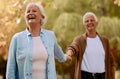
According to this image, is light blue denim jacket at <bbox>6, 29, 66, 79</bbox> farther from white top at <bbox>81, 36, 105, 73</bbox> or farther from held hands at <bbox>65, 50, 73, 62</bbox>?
white top at <bbox>81, 36, 105, 73</bbox>

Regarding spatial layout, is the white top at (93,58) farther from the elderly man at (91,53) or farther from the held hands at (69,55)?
the held hands at (69,55)

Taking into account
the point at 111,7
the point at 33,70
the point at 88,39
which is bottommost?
the point at 33,70

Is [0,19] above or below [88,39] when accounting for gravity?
above

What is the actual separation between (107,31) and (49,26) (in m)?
1.83

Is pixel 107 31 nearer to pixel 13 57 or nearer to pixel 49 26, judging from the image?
pixel 49 26

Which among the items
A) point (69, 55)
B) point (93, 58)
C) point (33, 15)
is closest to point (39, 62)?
point (33, 15)

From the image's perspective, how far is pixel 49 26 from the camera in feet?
38.8

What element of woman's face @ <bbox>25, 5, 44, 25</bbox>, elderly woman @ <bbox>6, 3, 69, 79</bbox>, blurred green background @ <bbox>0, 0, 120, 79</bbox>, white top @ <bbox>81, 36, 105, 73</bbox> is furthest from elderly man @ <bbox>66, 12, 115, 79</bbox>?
blurred green background @ <bbox>0, 0, 120, 79</bbox>

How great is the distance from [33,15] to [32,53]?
0.37m

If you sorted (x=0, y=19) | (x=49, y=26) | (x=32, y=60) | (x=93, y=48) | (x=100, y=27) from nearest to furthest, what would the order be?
(x=32, y=60) → (x=93, y=48) → (x=0, y=19) → (x=100, y=27) → (x=49, y=26)

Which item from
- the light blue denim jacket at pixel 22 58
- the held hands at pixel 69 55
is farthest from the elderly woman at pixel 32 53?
the held hands at pixel 69 55

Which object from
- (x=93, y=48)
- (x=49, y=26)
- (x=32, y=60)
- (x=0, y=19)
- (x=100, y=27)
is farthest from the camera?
(x=49, y=26)

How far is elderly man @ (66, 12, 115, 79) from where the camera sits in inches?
197

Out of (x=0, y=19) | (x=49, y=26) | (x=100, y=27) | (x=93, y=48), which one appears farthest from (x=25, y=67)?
(x=49, y=26)
